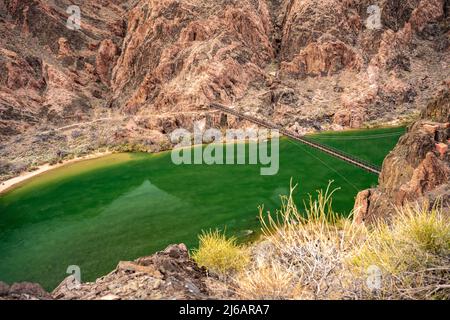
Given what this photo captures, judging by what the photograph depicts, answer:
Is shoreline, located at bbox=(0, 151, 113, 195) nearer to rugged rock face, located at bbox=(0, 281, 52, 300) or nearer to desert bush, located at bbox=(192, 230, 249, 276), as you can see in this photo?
rugged rock face, located at bbox=(0, 281, 52, 300)

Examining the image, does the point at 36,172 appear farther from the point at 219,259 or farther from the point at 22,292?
the point at 22,292

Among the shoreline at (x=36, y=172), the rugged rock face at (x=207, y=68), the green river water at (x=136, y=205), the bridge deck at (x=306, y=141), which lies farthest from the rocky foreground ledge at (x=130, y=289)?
the rugged rock face at (x=207, y=68)

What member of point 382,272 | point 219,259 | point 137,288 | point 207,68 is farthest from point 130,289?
point 207,68

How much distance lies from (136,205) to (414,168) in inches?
788

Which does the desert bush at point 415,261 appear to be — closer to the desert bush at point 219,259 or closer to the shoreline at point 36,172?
the desert bush at point 219,259

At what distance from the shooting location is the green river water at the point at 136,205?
1781cm

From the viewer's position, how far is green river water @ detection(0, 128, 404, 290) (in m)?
17.8

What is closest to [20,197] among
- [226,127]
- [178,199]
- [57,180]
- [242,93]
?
[57,180]

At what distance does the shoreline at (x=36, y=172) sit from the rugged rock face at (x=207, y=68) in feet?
11.0

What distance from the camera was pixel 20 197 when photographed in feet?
109

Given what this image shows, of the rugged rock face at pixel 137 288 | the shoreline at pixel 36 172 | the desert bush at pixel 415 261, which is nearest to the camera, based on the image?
the desert bush at pixel 415 261

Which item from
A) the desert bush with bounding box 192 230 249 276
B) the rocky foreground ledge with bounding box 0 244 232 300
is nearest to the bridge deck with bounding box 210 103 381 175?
the desert bush with bounding box 192 230 249 276

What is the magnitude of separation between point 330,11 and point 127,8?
189 feet
